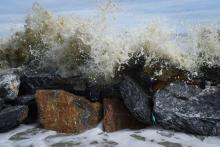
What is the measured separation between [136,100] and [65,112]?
905mm

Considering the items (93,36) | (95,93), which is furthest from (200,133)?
(93,36)

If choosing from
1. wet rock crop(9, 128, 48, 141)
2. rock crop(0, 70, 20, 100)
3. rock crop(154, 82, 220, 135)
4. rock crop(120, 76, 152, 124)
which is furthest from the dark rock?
rock crop(0, 70, 20, 100)

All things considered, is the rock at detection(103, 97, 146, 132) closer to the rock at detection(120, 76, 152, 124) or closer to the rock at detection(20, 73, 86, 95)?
the rock at detection(120, 76, 152, 124)

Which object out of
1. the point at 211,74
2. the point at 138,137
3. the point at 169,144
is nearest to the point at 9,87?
the point at 138,137

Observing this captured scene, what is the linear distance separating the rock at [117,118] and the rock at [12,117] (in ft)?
3.49

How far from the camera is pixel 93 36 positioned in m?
5.39

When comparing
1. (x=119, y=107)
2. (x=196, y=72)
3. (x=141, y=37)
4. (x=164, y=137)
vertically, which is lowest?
(x=164, y=137)

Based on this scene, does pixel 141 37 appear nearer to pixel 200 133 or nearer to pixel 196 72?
pixel 196 72

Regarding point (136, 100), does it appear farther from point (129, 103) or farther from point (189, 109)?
point (189, 109)

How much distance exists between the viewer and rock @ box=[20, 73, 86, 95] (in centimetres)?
541

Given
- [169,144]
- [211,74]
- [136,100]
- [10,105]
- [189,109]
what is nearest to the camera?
[169,144]

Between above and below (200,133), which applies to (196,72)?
above

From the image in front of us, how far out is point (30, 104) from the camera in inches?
209

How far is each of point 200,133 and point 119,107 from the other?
3.53 ft
